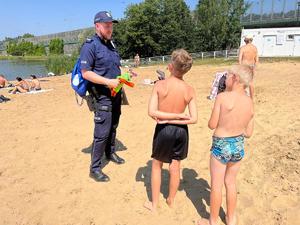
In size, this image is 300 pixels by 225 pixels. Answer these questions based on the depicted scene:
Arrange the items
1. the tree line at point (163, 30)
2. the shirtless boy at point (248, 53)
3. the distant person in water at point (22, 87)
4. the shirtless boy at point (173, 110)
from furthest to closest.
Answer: the tree line at point (163, 30)
the distant person in water at point (22, 87)
the shirtless boy at point (248, 53)
the shirtless boy at point (173, 110)

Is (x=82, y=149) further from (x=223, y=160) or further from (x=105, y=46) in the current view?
(x=223, y=160)

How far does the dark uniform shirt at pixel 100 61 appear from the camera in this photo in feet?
14.1

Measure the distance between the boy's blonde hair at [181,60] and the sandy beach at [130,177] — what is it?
5.51 feet

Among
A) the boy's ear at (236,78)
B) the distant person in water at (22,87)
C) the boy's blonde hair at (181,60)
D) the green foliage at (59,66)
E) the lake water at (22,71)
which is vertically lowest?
the lake water at (22,71)

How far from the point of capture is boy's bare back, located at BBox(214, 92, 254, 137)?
313 cm

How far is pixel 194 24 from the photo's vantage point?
47.9 meters

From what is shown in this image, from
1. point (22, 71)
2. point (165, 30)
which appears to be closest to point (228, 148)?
point (22, 71)

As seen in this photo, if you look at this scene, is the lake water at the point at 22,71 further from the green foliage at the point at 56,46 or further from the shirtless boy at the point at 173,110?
the green foliage at the point at 56,46

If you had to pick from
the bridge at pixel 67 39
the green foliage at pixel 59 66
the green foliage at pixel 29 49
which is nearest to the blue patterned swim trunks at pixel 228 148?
the green foliage at pixel 59 66

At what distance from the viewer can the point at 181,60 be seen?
10.9ft

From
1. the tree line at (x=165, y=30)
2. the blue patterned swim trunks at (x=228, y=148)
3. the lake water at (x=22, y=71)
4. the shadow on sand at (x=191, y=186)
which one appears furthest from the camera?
the tree line at (x=165, y=30)

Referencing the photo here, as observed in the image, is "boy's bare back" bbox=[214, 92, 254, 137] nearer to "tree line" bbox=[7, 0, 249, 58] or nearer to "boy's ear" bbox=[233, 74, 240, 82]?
"boy's ear" bbox=[233, 74, 240, 82]

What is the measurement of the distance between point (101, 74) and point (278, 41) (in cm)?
3017

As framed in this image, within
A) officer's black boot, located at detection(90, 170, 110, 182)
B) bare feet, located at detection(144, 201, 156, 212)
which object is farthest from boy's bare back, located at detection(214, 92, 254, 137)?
officer's black boot, located at detection(90, 170, 110, 182)
